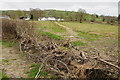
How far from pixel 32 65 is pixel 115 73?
3553 millimetres

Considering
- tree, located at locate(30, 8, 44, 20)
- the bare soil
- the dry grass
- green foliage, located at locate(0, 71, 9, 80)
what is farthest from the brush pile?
tree, located at locate(30, 8, 44, 20)

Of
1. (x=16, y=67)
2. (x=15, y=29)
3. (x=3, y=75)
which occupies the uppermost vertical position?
(x=15, y=29)

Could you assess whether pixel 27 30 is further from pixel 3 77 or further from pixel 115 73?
pixel 115 73

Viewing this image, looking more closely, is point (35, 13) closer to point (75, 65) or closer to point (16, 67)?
point (16, 67)

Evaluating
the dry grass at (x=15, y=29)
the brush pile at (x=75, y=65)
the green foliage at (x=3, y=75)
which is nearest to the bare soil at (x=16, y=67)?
the green foliage at (x=3, y=75)

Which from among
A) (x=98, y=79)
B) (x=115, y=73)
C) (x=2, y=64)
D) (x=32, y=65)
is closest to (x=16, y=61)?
(x=2, y=64)

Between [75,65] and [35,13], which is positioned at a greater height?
[35,13]

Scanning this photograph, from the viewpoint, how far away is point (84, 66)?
4.54m

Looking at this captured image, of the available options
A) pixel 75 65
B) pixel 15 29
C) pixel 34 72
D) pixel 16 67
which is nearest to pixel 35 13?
pixel 15 29

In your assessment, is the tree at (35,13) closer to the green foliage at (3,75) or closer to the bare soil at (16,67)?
the bare soil at (16,67)

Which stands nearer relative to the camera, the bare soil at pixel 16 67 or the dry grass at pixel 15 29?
the bare soil at pixel 16 67

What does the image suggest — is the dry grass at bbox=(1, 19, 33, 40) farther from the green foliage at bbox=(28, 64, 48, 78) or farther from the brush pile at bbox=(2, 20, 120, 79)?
the green foliage at bbox=(28, 64, 48, 78)

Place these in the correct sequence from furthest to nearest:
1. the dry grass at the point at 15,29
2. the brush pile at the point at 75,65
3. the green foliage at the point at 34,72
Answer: the dry grass at the point at 15,29, the green foliage at the point at 34,72, the brush pile at the point at 75,65

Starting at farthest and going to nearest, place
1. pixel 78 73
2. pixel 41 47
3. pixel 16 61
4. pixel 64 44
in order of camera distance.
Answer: pixel 64 44 < pixel 41 47 < pixel 16 61 < pixel 78 73
